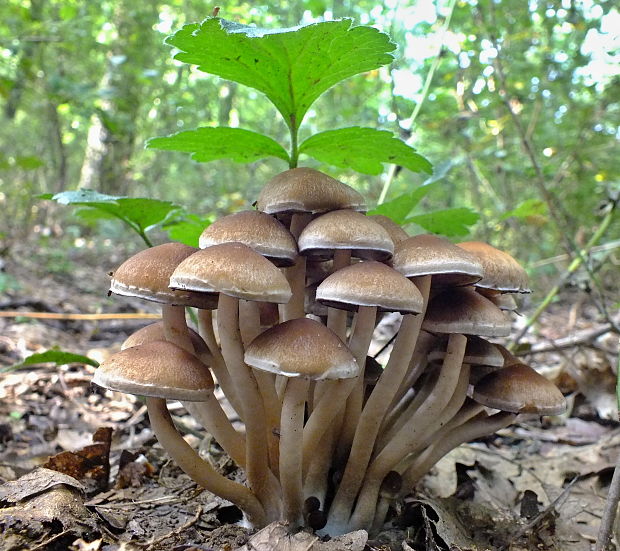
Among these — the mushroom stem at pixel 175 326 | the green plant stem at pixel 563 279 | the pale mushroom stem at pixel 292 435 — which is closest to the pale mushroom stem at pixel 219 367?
the mushroom stem at pixel 175 326

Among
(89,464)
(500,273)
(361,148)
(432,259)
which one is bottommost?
(89,464)

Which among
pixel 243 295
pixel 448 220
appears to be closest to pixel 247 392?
pixel 243 295

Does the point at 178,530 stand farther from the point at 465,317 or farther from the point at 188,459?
the point at 465,317

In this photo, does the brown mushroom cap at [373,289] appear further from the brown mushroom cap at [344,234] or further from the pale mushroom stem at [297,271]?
the pale mushroom stem at [297,271]

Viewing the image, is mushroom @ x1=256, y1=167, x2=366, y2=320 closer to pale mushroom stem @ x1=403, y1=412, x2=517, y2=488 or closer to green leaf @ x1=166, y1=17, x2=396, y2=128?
green leaf @ x1=166, y1=17, x2=396, y2=128

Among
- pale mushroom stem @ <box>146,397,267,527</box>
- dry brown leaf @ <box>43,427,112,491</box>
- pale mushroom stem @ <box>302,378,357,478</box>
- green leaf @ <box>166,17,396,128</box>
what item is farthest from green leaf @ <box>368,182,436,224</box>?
dry brown leaf @ <box>43,427,112,491</box>
